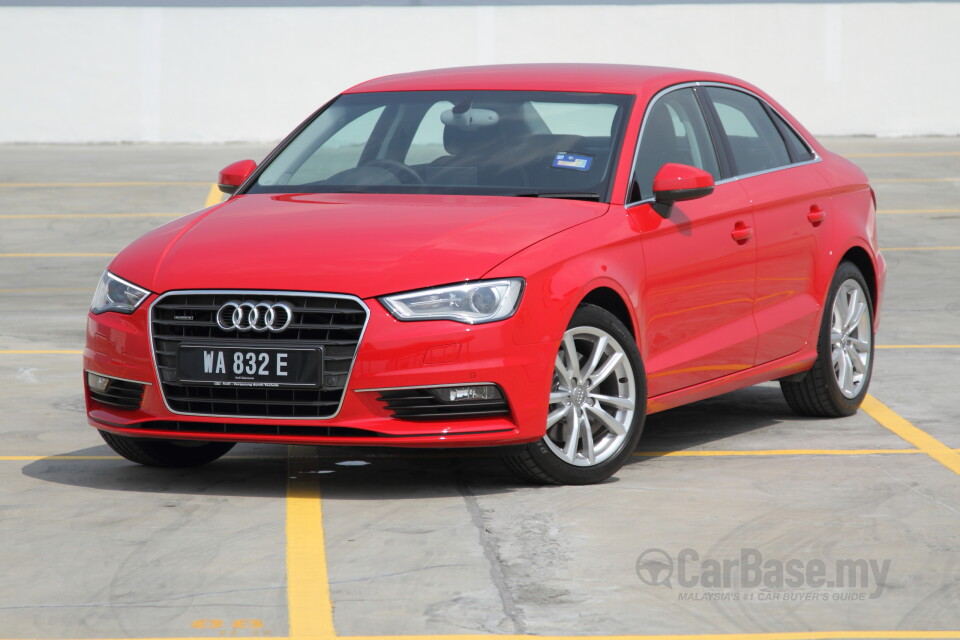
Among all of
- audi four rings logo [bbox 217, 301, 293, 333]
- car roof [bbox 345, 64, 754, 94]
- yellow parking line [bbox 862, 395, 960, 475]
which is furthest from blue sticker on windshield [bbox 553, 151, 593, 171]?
yellow parking line [bbox 862, 395, 960, 475]

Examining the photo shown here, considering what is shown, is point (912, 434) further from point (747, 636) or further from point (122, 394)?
point (122, 394)

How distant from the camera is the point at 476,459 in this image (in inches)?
262

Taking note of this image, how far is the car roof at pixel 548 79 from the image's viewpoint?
689 cm

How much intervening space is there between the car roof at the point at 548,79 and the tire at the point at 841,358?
46.9 inches

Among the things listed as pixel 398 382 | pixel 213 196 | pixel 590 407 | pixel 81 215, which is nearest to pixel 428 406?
pixel 398 382

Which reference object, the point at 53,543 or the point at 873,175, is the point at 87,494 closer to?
the point at 53,543

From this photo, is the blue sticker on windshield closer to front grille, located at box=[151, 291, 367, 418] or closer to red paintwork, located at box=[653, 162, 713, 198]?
red paintwork, located at box=[653, 162, 713, 198]

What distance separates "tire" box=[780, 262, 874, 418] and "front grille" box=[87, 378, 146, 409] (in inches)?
128

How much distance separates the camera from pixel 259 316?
18.4ft

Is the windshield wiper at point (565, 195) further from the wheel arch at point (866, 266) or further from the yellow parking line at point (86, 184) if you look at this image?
the yellow parking line at point (86, 184)

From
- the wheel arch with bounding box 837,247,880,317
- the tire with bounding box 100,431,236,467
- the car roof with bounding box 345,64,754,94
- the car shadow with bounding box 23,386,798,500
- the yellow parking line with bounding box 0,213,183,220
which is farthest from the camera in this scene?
the yellow parking line with bounding box 0,213,183,220

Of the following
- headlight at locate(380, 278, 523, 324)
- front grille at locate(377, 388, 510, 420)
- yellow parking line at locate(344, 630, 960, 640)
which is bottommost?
yellow parking line at locate(344, 630, 960, 640)

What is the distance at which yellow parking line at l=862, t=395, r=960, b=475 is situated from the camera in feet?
21.5

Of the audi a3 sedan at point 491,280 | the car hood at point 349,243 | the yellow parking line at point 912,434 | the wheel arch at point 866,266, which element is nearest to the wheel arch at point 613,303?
the audi a3 sedan at point 491,280
